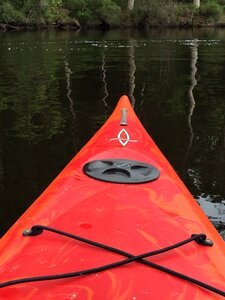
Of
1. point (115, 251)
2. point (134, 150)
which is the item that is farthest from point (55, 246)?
point (134, 150)

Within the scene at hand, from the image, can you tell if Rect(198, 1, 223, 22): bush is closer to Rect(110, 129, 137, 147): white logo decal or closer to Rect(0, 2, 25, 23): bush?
Rect(0, 2, 25, 23): bush

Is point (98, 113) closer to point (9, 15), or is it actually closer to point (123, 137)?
point (123, 137)

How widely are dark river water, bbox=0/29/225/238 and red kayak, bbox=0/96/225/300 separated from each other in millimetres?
1535

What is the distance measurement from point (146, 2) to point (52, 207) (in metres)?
41.1

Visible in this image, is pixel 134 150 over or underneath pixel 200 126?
over

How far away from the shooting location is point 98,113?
8.31m

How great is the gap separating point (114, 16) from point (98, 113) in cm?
3422

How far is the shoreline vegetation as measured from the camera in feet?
125

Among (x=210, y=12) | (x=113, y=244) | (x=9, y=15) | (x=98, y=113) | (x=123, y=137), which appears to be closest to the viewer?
(x=113, y=244)

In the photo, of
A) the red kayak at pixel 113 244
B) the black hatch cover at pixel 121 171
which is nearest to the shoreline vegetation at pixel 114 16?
the black hatch cover at pixel 121 171

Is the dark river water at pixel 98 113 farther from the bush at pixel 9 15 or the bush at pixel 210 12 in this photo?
the bush at pixel 210 12

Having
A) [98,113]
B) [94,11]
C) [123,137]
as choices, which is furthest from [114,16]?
[123,137]

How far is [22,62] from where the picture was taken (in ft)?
50.0

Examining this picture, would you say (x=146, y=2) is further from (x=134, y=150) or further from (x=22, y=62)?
(x=134, y=150)
